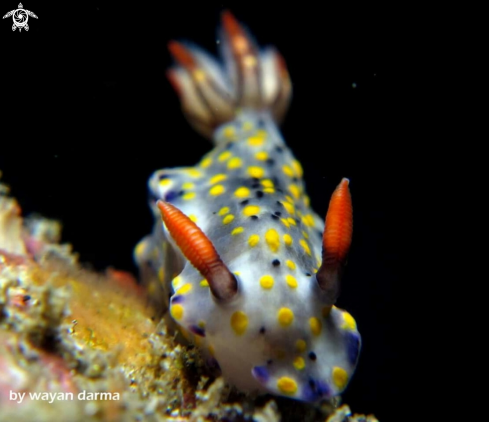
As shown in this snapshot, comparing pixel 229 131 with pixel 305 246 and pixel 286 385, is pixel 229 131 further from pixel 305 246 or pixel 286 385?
pixel 286 385

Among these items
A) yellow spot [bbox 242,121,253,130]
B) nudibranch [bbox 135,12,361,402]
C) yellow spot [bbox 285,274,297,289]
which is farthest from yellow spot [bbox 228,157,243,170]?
yellow spot [bbox 285,274,297,289]

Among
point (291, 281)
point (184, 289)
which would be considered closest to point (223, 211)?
point (184, 289)

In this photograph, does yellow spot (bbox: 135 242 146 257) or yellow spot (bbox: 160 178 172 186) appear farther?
yellow spot (bbox: 135 242 146 257)

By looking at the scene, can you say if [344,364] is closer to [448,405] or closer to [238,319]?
[238,319]

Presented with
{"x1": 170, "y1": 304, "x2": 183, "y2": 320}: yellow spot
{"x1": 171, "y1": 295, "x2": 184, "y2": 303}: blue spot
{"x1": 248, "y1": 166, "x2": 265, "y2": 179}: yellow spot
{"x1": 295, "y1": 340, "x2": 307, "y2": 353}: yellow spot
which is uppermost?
{"x1": 248, "y1": 166, "x2": 265, "y2": 179}: yellow spot

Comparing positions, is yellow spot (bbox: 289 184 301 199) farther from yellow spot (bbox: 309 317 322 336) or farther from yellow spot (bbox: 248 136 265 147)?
yellow spot (bbox: 309 317 322 336)

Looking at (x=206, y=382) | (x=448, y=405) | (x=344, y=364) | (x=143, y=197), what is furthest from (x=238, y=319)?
(x=143, y=197)
